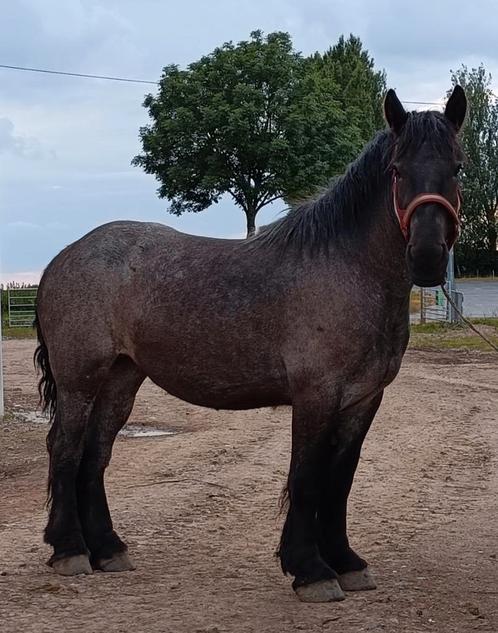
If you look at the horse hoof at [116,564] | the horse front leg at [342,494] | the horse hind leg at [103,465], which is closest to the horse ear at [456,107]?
the horse front leg at [342,494]

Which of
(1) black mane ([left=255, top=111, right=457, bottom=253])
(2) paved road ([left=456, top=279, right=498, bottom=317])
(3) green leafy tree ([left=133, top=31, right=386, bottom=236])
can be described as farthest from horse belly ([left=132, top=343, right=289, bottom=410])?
(3) green leafy tree ([left=133, top=31, right=386, bottom=236])

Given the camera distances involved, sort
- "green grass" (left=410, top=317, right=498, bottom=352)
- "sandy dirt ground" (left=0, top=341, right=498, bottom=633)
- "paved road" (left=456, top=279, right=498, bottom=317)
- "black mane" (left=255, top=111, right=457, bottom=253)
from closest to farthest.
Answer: "sandy dirt ground" (left=0, top=341, right=498, bottom=633) < "black mane" (left=255, top=111, right=457, bottom=253) < "green grass" (left=410, top=317, right=498, bottom=352) < "paved road" (left=456, top=279, right=498, bottom=317)

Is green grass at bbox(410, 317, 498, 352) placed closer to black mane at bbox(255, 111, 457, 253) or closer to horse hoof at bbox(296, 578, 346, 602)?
black mane at bbox(255, 111, 457, 253)

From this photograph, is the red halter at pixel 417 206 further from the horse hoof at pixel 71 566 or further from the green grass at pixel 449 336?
the green grass at pixel 449 336

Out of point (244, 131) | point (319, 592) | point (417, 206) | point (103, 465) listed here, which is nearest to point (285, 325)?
point (417, 206)

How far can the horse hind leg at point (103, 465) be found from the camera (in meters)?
4.79

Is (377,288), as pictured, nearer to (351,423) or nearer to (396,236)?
(396,236)

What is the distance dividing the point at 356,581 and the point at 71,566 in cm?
154

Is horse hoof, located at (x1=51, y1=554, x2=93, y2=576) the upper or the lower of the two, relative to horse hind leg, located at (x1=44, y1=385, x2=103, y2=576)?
lower

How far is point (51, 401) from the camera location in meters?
5.23

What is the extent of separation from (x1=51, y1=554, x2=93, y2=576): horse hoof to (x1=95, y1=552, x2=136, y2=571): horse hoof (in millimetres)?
71

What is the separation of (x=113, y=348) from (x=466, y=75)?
184ft

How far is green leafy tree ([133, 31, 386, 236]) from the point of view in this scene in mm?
33219

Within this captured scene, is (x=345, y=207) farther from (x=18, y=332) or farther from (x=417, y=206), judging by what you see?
(x=18, y=332)
